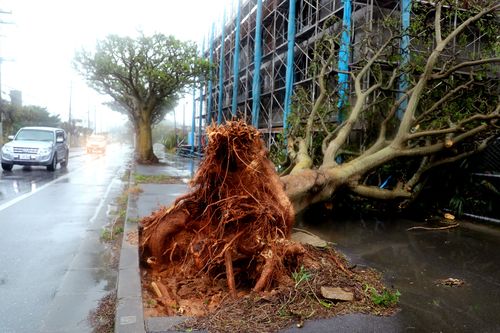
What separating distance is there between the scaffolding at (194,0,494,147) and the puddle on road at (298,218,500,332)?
339cm

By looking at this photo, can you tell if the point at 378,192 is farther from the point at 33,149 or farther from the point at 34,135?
the point at 34,135

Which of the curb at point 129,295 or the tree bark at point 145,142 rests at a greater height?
the tree bark at point 145,142

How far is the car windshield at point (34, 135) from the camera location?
60.1 ft

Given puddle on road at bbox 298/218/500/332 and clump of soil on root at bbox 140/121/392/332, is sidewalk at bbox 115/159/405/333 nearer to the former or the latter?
clump of soil on root at bbox 140/121/392/332

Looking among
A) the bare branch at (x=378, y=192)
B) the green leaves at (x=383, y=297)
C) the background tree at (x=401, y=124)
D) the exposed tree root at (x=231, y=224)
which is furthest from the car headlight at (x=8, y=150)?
the green leaves at (x=383, y=297)

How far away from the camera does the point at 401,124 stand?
862 cm

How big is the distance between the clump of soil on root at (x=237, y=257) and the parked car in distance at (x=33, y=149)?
13.5m

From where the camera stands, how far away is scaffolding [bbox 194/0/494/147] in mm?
12922

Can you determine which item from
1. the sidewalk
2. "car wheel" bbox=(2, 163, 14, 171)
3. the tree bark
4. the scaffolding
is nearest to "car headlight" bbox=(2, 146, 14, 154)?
"car wheel" bbox=(2, 163, 14, 171)

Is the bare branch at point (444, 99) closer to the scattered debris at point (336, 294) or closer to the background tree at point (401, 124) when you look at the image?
the background tree at point (401, 124)

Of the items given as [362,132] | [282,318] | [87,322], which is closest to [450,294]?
[282,318]

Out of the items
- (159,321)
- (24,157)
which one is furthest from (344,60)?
(24,157)

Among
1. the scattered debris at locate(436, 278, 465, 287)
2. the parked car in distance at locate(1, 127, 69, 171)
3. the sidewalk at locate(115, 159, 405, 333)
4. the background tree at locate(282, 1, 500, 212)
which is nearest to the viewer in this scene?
the sidewalk at locate(115, 159, 405, 333)

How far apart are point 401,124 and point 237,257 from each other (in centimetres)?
533
